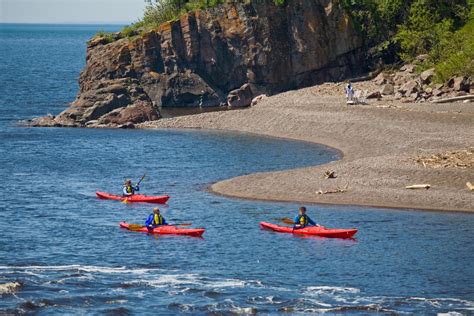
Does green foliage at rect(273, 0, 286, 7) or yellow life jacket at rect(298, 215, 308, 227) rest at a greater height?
green foliage at rect(273, 0, 286, 7)

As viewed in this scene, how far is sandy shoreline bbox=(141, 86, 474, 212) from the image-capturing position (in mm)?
56844

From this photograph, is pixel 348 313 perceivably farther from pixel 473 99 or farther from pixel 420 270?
pixel 473 99

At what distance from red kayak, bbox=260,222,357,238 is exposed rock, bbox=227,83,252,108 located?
45.3 m

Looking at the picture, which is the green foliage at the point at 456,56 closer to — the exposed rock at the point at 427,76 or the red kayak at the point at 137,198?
the exposed rock at the point at 427,76

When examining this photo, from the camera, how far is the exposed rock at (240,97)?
96750mm

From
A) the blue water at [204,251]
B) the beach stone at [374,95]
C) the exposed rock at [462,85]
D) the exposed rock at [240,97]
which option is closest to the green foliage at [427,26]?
the beach stone at [374,95]

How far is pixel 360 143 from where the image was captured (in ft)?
240

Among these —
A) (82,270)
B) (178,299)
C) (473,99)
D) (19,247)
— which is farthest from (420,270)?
(473,99)

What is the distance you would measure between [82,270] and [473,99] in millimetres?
43090

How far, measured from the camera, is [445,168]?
59.5 m

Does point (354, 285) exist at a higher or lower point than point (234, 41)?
lower

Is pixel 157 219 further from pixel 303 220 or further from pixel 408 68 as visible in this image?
pixel 408 68

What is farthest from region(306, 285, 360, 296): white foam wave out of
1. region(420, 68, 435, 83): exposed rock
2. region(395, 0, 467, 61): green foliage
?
region(395, 0, 467, 61): green foliage

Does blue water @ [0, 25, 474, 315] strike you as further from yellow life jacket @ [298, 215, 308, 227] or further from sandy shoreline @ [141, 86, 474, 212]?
sandy shoreline @ [141, 86, 474, 212]
